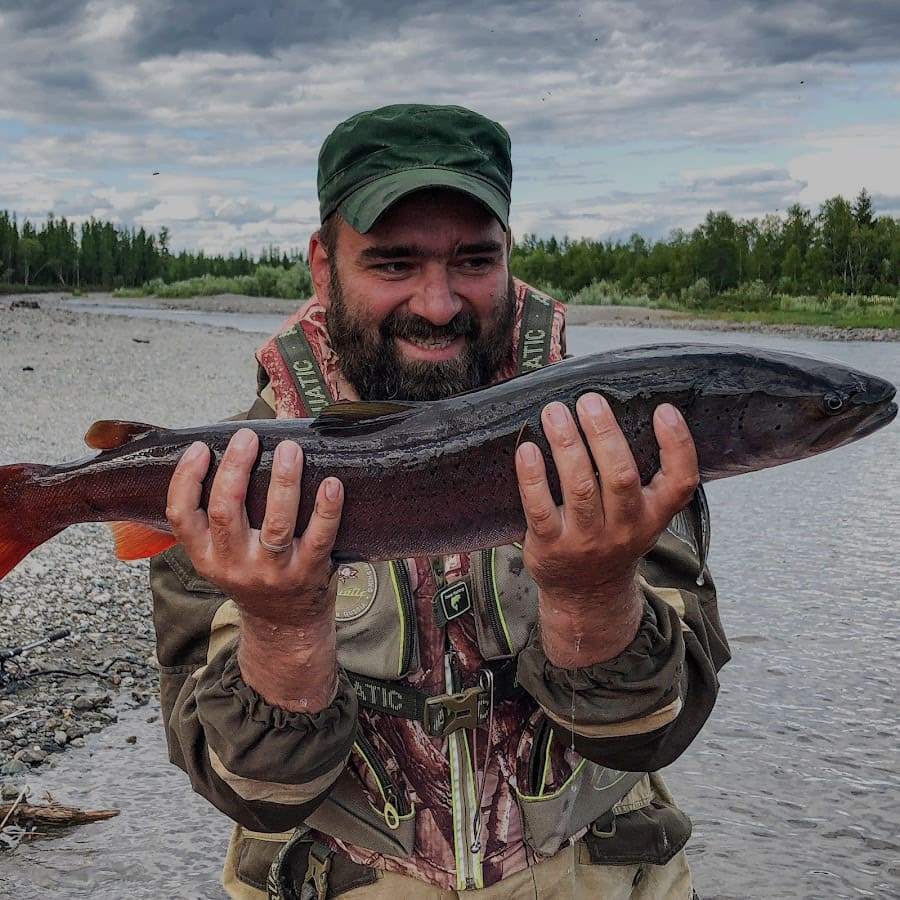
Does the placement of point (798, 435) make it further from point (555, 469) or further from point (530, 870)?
point (530, 870)

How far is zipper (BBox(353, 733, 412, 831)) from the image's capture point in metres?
2.74

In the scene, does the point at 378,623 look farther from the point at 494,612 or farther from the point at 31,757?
the point at 31,757

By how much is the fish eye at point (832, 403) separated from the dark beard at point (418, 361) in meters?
0.96

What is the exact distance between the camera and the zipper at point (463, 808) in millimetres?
2711

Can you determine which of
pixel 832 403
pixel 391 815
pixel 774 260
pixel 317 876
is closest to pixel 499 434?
pixel 832 403

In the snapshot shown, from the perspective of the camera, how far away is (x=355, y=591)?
2.89m

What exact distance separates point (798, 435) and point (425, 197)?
1.23 m

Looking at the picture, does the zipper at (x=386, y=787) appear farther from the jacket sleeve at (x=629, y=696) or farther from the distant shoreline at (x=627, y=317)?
the distant shoreline at (x=627, y=317)

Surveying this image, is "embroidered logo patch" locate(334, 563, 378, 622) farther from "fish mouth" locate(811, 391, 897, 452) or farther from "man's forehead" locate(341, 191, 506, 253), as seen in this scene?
"fish mouth" locate(811, 391, 897, 452)

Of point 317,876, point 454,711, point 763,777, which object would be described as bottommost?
point 763,777

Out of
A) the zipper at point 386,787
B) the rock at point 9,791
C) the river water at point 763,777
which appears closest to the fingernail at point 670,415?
the zipper at point 386,787

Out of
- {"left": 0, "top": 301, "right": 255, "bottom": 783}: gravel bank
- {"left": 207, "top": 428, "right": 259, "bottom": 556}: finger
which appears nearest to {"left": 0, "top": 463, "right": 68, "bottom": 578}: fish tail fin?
{"left": 207, "top": 428, "right": 259, "bottom": 556}: finger

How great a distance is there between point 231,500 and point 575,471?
768mm

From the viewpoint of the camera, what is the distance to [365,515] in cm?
246
